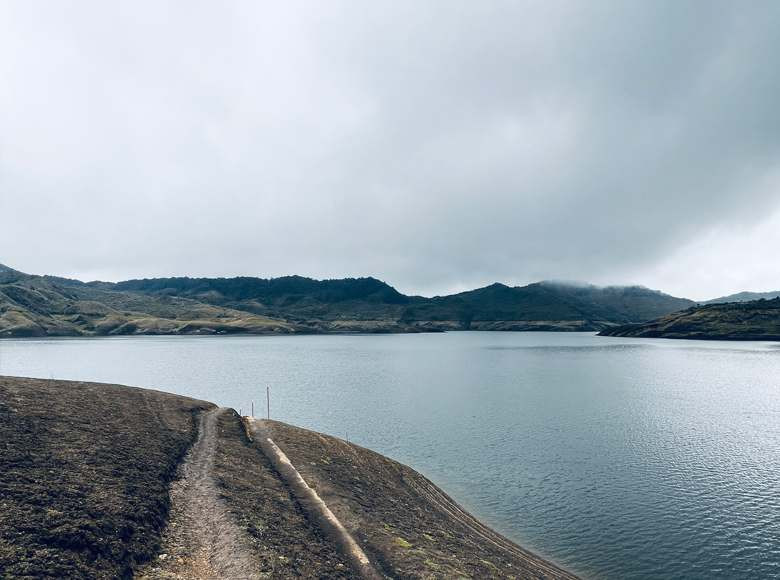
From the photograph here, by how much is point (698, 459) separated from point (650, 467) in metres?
8.95

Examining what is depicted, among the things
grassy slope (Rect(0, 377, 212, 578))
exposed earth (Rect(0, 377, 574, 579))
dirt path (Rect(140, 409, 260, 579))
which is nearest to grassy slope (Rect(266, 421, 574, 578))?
exposed earth (Rect(0, 377, 574, 579))

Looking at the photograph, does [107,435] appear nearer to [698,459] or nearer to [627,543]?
[627,543]

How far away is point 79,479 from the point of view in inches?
1075

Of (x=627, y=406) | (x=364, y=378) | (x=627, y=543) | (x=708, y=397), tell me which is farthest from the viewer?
(x=364, y=378)

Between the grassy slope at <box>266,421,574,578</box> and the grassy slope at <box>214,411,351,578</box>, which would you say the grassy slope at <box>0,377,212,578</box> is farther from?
the grassy slope at <box>266,421,574,578</box>

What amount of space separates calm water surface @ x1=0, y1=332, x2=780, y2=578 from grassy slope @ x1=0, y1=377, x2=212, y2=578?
3268 cm

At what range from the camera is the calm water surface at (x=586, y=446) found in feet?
129

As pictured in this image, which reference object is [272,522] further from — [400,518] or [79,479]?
[400,518]

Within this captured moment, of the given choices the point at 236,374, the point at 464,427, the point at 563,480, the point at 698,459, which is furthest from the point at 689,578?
the point at 236,374

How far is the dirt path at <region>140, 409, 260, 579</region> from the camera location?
22.0 metres

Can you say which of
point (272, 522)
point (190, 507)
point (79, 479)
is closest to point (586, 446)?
point (272, 522)

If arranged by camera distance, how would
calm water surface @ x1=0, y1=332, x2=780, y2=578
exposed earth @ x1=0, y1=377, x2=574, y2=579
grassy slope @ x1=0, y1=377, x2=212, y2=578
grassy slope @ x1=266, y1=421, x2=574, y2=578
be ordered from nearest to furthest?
grassy slope @ x1=0, y1=377, x2=212, y2=578 < exposed earth @ x1=0, y1=377, x2=574, y2=579 < grassy slope @ x1=266, y1=421, x2=574, y2=578 < calm water surface @ x1=0, y1=332, x2=780, y2=578

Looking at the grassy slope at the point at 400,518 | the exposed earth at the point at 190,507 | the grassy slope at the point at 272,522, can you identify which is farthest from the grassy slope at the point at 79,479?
the grassy slope at the point at 400,518

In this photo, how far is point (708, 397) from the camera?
110 meters
